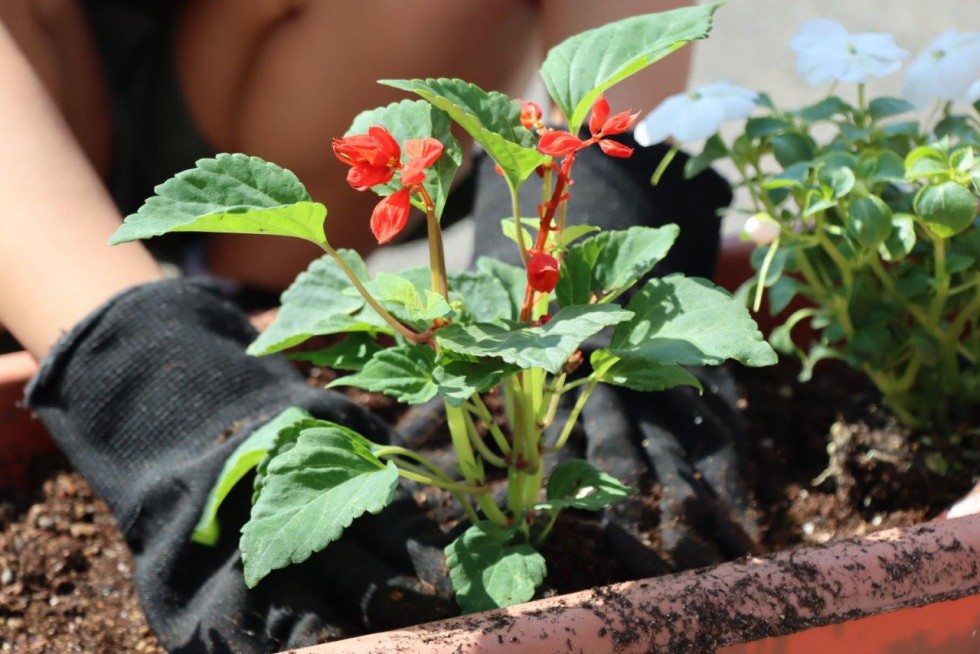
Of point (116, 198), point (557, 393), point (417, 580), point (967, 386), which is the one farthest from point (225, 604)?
point (116, 198)

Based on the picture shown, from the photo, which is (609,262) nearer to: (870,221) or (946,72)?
(870,221)

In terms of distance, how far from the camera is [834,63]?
2.85 feet

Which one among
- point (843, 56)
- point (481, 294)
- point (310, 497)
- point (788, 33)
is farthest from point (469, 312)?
point (788, 33)

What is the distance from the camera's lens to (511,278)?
73cm

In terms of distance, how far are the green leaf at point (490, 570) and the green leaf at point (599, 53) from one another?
0.27 meters

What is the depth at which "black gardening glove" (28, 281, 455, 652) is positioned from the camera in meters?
0.71

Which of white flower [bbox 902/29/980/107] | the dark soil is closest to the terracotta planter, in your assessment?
the dark soil

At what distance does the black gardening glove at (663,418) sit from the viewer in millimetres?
789

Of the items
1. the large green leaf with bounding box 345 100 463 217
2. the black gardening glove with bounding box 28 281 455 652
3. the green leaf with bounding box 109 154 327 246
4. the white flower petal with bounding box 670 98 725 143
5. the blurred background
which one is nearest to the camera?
the green leaf with bounding box 109 154 327 246

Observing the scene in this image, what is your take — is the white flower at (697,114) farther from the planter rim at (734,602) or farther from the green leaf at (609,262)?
the planter rim at (734,602)

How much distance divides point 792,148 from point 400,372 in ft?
1.34

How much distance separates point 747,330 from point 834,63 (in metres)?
0.39

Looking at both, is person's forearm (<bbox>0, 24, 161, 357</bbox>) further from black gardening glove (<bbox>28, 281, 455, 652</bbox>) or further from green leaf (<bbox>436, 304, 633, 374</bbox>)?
green leaf (<bbox>436, 304, 633, 374</bbox>)

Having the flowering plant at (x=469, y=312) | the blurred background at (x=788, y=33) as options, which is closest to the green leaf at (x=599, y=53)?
the flowering plant at (x=469, y=312)
